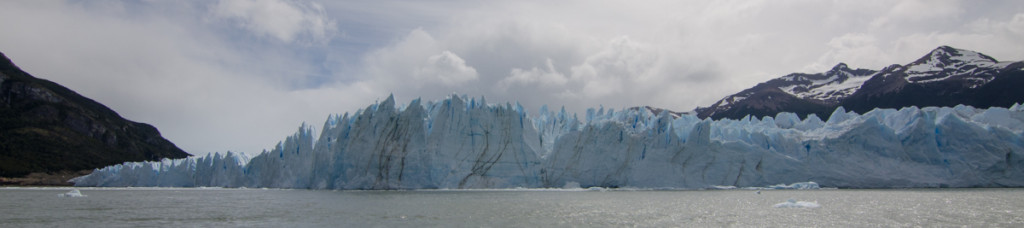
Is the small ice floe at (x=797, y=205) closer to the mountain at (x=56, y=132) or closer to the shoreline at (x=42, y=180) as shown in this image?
the shoreline at (x=42, y=180)

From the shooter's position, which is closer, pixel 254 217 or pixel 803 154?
pixel 254 217

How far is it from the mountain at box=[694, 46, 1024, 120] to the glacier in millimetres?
32076

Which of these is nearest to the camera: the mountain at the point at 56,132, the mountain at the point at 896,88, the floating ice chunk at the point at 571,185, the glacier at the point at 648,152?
the glacier at the point at 648,152

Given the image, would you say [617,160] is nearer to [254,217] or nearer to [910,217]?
[910,217]

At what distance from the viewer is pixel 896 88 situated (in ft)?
246

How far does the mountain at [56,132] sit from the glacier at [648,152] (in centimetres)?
4354

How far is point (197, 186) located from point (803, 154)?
150 ft

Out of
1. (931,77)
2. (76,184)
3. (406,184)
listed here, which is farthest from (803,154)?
(76,184)

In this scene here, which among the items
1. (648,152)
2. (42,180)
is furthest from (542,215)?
(42,180)

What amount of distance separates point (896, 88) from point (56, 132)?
330ft

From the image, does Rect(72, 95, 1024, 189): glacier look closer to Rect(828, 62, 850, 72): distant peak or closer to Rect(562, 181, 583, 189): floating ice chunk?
Rect(562, 181, 583, 189): floating ice chunk

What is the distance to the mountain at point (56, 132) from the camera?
64250 mm

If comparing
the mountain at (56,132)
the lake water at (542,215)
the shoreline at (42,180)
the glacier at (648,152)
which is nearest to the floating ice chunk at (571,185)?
the glacier at (648,152)

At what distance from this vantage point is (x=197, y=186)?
50.4 m
